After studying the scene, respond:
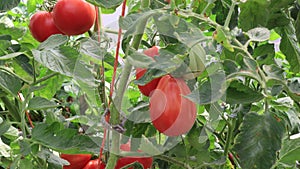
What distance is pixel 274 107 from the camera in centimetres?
72

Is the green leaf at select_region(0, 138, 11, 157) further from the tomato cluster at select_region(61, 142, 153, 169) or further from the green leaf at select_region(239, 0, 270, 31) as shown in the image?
the green leaf at select_region(239, 0, 270, 31)

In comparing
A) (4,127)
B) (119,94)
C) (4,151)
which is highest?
(119,94)

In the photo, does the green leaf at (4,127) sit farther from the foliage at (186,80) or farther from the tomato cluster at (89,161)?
the tomato cluster at (89,161)

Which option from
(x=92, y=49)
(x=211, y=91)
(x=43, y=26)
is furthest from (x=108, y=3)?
(x=43, y=26)

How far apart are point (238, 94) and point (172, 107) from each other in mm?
100

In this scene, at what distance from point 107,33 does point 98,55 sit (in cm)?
10

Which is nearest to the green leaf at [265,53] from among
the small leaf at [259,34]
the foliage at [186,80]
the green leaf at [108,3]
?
the foliage at [186,80]

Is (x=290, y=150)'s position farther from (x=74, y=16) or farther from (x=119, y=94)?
(x=74, y=16)

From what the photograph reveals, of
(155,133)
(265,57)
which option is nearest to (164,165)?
(155,133)

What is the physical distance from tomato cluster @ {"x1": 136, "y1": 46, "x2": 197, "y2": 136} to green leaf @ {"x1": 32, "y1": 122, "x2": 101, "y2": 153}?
133mm

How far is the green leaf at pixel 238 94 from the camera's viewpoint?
0.64 m

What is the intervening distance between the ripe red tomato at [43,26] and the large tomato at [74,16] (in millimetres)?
49

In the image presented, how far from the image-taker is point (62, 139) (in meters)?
0.71

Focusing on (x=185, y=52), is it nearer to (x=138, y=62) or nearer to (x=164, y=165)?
(x=138, y=62)
